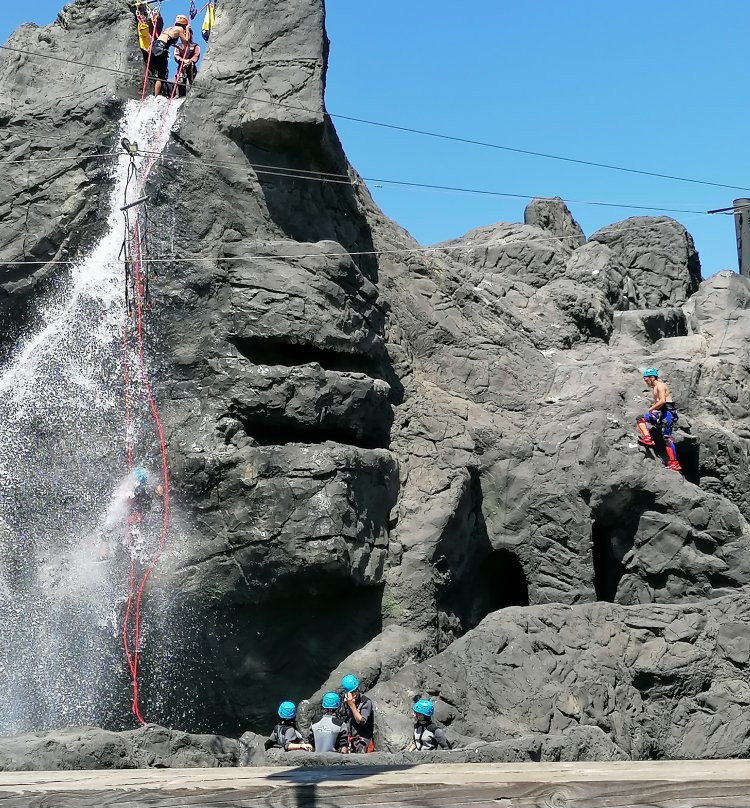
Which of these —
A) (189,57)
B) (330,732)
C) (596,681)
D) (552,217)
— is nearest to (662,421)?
(596,681)

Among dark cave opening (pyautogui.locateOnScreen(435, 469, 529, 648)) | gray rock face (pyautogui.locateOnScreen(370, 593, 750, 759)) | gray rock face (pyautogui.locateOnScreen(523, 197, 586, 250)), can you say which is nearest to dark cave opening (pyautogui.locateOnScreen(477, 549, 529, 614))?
dark cave opening (pyautogui.locateOnScreen(435, 469, 529, 648))

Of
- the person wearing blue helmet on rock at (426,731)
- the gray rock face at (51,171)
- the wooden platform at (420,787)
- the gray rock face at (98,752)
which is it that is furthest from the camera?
the gray rock face at (51,171)

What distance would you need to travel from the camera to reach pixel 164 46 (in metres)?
15.1

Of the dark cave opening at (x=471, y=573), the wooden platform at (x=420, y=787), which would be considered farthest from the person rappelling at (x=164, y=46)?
the wooden platform at (x=420, y=787)

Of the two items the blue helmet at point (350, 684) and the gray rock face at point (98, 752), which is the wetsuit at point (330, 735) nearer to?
the blue helmet at point (350, 684)

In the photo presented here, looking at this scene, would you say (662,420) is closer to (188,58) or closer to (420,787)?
(188,58)

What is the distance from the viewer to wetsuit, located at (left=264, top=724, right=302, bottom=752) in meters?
10.3

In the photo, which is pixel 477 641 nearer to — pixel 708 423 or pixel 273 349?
pixel 273 349

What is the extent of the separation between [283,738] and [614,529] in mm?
5731

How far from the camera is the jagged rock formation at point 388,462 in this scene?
11508mm

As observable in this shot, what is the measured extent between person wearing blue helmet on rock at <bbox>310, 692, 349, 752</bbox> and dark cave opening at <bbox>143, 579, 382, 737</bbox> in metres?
1.94

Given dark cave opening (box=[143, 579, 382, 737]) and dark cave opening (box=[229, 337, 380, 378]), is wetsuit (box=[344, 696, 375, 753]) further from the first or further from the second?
dark cave opening (box=[229, 337, 380, 378])

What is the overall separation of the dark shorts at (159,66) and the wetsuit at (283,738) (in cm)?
899

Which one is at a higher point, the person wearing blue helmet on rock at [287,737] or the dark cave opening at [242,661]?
the dark cave opening at [242,661]
